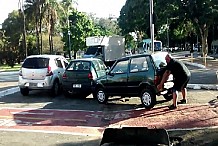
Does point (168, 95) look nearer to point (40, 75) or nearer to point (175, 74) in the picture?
point (175, 74)

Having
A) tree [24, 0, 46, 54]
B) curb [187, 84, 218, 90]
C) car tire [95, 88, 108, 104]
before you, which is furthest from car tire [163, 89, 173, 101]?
tree [24, 0, 46, 54]

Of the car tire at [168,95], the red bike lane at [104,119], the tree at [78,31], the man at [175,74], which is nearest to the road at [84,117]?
the red bike lane at [104,119]

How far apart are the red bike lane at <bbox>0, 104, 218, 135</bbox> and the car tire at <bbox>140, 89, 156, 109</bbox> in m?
0.21

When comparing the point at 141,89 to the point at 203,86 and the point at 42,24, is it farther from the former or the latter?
the point at 42,24

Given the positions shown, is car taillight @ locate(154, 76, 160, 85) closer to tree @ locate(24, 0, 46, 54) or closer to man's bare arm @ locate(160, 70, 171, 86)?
man's bare arm @ locate(160, 70, 171, 86)

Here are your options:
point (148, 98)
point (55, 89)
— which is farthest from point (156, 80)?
point (55, 89)

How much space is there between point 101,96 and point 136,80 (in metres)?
1.82

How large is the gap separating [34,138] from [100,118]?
2.70 m

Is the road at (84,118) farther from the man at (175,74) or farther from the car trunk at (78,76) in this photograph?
the car trunk at (78,76)

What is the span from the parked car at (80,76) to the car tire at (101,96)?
1197 mm

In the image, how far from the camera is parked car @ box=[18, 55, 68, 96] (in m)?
15.8

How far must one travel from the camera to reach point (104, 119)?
11.0m

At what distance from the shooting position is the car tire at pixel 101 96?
44.3 feet

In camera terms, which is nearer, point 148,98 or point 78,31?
point 148,98
